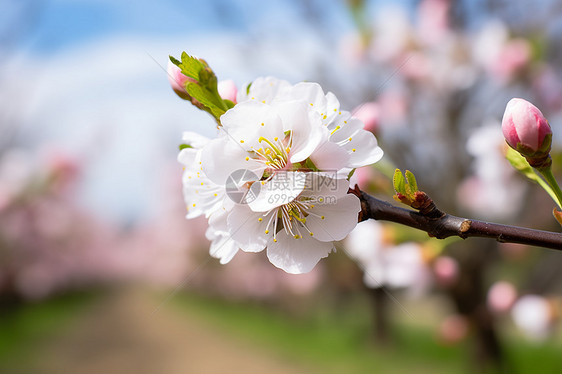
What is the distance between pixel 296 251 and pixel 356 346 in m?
4.68

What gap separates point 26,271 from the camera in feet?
25.8

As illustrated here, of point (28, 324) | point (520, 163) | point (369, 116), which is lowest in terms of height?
point (28, 324)

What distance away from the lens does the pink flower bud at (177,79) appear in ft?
2.05

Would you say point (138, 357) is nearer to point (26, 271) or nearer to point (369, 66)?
point (26, 271)

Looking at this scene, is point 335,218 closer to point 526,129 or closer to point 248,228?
point 248,228

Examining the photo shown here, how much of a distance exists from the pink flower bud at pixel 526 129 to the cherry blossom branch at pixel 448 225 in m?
0.12

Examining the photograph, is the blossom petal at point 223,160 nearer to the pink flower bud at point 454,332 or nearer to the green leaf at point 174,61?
the green leaf at point 174,61

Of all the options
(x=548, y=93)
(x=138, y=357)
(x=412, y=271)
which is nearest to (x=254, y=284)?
(x=138, y=357)

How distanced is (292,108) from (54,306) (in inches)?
400

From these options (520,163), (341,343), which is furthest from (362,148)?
(341,343)

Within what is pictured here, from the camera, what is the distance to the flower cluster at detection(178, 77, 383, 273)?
1.73 ft

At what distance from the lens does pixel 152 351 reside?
5.68m

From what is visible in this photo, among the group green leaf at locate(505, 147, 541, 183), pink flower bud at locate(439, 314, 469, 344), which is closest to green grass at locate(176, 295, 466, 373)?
pink flower bud at locate(439, 314, 469, 344)

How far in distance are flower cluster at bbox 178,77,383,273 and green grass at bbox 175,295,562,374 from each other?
8.63 feet
